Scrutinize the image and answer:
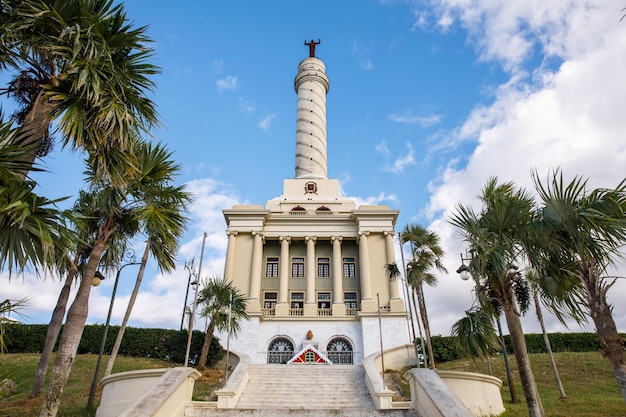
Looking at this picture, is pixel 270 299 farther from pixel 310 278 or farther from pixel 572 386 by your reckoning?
pixel 572 386

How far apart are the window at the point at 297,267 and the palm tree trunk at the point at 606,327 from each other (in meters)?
29.2

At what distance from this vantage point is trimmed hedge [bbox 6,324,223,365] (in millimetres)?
25406

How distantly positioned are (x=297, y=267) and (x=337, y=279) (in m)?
4.09

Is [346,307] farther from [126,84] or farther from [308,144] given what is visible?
[126,84]

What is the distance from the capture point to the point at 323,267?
122 ft

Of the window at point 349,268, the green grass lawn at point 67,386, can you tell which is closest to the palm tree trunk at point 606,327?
the green grass lawn at point 67,386

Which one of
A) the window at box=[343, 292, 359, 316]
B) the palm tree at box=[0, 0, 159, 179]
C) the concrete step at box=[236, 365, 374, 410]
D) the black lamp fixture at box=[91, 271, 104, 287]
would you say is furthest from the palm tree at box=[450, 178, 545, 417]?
the window at box=[343, 292, 359, 316]

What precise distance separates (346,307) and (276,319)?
19.9ft

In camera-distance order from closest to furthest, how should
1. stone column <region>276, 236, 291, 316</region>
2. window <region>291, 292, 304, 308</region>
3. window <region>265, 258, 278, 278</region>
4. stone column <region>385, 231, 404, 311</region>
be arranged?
1. stone column <region>385, 231, 404, 311</region>
2. stone column <region>276, 236, 291, 316</region>
3. window <region>291, 292, 304, 308</region>
4. window <region>265, 258, 278, 278</region>

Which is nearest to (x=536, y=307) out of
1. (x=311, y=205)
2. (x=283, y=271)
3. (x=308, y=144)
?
(x=283, y=271)

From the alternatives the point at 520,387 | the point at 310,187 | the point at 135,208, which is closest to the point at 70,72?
the point at 135,208

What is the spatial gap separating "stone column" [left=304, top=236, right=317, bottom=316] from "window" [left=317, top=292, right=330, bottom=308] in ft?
3.18

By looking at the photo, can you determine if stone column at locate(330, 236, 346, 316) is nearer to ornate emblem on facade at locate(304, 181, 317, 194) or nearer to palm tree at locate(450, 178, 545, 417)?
ornate emblem on facade at locate(304, 181, 317, 194)

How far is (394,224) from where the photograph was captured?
37.0m
